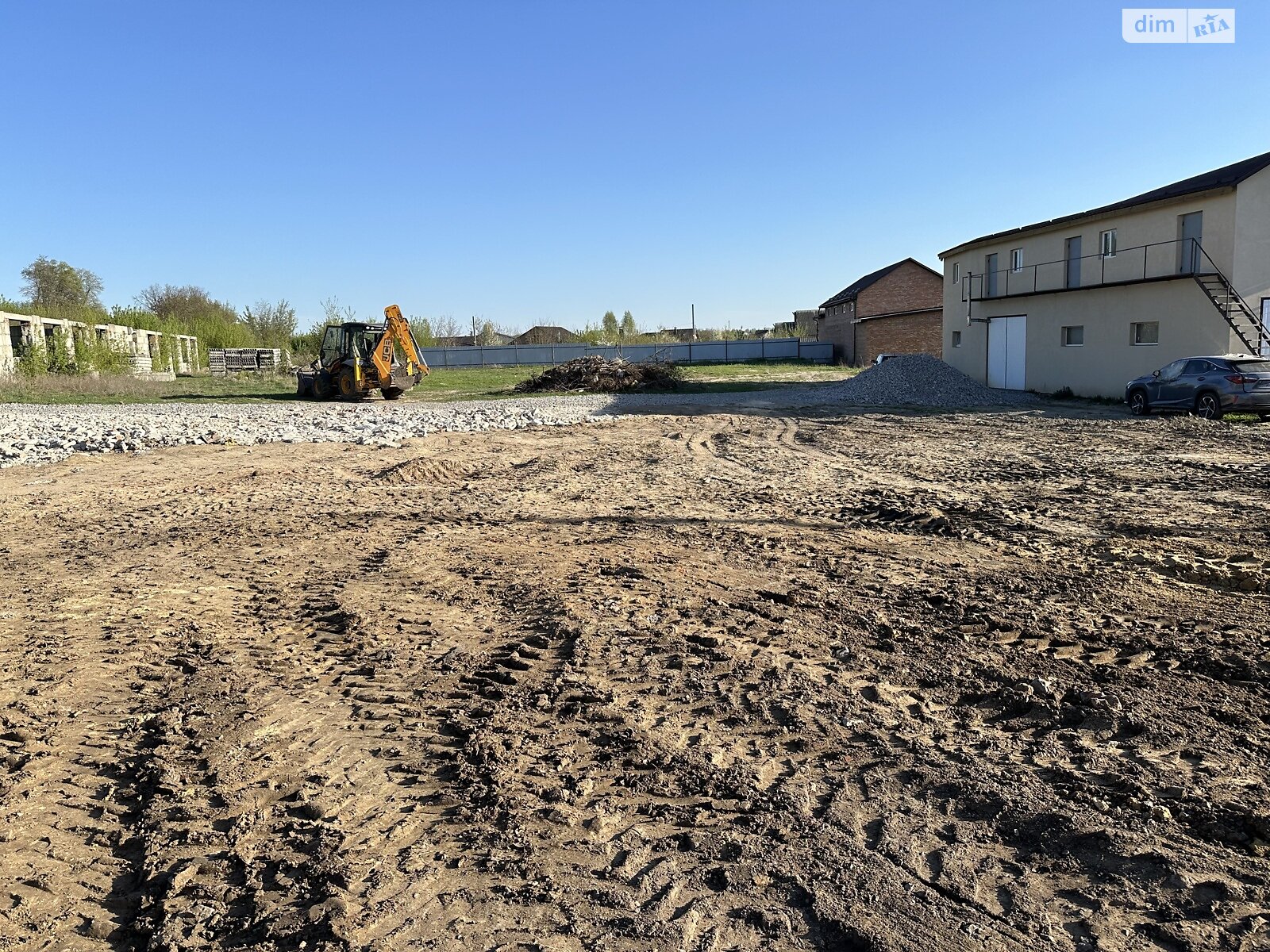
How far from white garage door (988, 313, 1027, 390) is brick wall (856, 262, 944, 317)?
23837 mm

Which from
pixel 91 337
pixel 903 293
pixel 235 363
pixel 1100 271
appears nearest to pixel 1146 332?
pixel 1100 271

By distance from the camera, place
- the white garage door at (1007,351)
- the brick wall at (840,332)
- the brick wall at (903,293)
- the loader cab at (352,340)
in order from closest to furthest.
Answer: the loader cab at (352,340) → the white garage door at (1007,351) → the brick wall at (903,293) → the brick wall at (840,332)

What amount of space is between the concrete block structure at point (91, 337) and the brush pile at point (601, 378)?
2245cm

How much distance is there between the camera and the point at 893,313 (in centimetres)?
5691

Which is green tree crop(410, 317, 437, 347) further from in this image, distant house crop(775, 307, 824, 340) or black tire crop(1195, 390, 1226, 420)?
black tire crop(1195, 390, 1226, 420)

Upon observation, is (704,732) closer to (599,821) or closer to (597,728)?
(597,728)

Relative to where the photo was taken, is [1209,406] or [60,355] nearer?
[1209,406]

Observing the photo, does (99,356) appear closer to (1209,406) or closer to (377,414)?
(377,414)

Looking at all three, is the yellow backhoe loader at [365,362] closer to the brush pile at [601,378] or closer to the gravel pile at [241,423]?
the gravel pile at [241,423]

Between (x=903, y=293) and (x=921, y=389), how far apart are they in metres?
31.5

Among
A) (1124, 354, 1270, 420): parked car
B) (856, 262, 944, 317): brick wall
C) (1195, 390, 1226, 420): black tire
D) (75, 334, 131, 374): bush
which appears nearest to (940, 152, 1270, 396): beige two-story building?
(1124, 354, 1270, 420): parked car

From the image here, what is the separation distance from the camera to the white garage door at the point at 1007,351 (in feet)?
110

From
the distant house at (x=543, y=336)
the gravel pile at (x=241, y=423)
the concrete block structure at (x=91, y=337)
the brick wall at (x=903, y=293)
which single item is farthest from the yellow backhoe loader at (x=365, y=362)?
the distant house at (x=543, y=336)

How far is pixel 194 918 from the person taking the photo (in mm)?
3055
